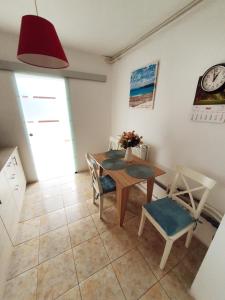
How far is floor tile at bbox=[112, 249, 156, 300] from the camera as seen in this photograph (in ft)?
3.70

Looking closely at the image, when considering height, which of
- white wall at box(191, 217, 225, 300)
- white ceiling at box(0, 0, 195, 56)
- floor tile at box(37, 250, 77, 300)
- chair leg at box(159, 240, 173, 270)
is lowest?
floor tile at box(37, 250, 77, 300)

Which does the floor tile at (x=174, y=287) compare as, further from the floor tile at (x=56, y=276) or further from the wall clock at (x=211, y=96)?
the wall clock at (x=211, y=96)

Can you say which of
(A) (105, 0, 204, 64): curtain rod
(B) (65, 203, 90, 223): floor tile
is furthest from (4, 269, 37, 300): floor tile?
(A) (105, 0, 204, 64): curtain rod

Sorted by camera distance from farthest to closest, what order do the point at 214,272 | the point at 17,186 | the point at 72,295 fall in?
the point at 17,186 → the point at 72,295 → the point at 214,272

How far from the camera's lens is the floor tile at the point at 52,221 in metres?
1.68

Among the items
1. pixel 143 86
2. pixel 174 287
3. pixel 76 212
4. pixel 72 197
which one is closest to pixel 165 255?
pixel 174 287

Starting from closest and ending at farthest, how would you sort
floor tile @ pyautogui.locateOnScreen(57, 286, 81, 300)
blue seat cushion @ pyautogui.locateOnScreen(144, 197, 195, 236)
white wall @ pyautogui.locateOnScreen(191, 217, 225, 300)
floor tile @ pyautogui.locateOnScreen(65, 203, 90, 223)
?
white wall @ pyautogui.locateOnScreen(191, 217, 225, 300), floor tile @ pyautogui.locateOnScreen(57, 286, 81, 300), blue seat cushion @ pyautogui.locateOnScreen(144, 197, 195, 236), floor tile @ pyautogui.locateOnScreen(65, 203, 90, 223)

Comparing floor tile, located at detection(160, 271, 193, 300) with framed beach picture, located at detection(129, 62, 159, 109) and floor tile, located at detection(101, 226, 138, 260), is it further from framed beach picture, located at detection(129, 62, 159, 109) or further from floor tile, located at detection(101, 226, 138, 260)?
framed beach picture, located at detection(129, 62, 159, 109)

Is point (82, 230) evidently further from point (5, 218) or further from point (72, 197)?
point (5, 218)

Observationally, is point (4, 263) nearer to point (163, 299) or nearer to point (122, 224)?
point (122, 224)

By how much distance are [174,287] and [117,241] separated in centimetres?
64

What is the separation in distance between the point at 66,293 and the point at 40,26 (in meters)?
2.11

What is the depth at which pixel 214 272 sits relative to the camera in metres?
0.87

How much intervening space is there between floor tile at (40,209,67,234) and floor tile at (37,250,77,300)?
413 millimetres
